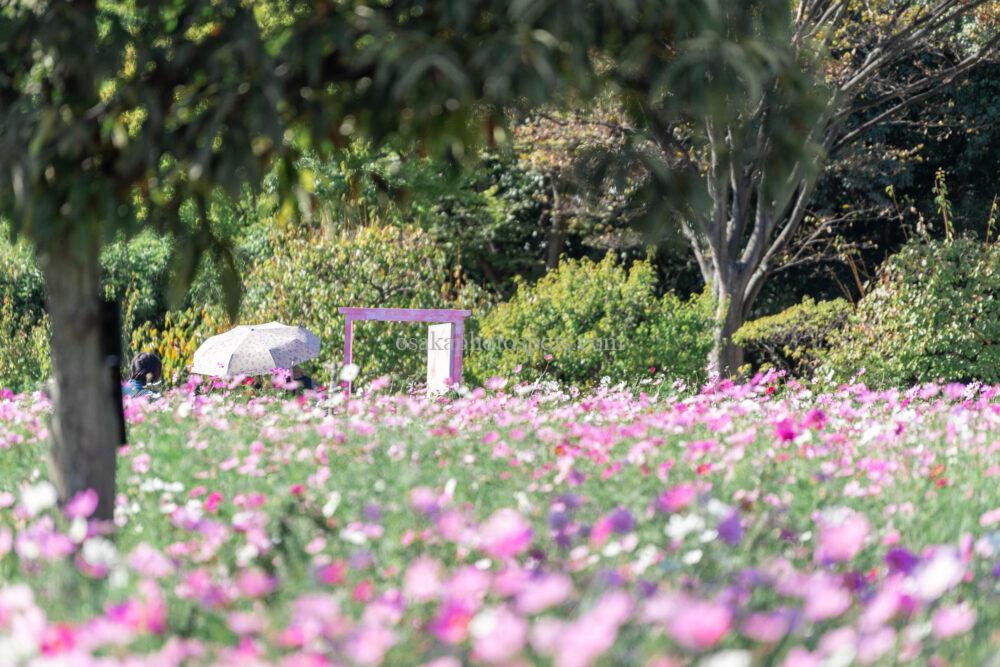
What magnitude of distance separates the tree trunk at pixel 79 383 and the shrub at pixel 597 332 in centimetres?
890

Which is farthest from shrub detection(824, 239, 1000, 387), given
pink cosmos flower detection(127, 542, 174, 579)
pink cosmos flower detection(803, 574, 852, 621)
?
pink cosmos flower detection(127, 542, 174, 579)

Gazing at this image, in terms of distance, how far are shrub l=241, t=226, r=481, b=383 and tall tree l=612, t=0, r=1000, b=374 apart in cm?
323

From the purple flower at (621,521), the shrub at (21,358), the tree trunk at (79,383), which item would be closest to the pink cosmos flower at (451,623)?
the purple flower at (621,521)

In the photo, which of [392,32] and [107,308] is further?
[107,308]

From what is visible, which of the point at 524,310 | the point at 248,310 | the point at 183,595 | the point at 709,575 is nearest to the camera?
the point at 183,595

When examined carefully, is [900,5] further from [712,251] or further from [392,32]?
[392,32]

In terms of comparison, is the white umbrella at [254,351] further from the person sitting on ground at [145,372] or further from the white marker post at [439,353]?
the white marker post at [439,353]

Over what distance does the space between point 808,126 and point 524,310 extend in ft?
31.1

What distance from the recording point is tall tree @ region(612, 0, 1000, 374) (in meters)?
3.45

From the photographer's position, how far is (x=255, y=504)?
3.78 m

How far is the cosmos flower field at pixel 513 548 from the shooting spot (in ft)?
8.14

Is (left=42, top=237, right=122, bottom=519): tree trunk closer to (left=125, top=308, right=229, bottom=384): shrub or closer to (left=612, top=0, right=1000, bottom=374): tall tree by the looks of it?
(left=612, top=0, right=1000, bottom=374): tall tree

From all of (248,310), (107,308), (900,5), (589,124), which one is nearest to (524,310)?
(589,124)

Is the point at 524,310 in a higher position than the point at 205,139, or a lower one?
lower
